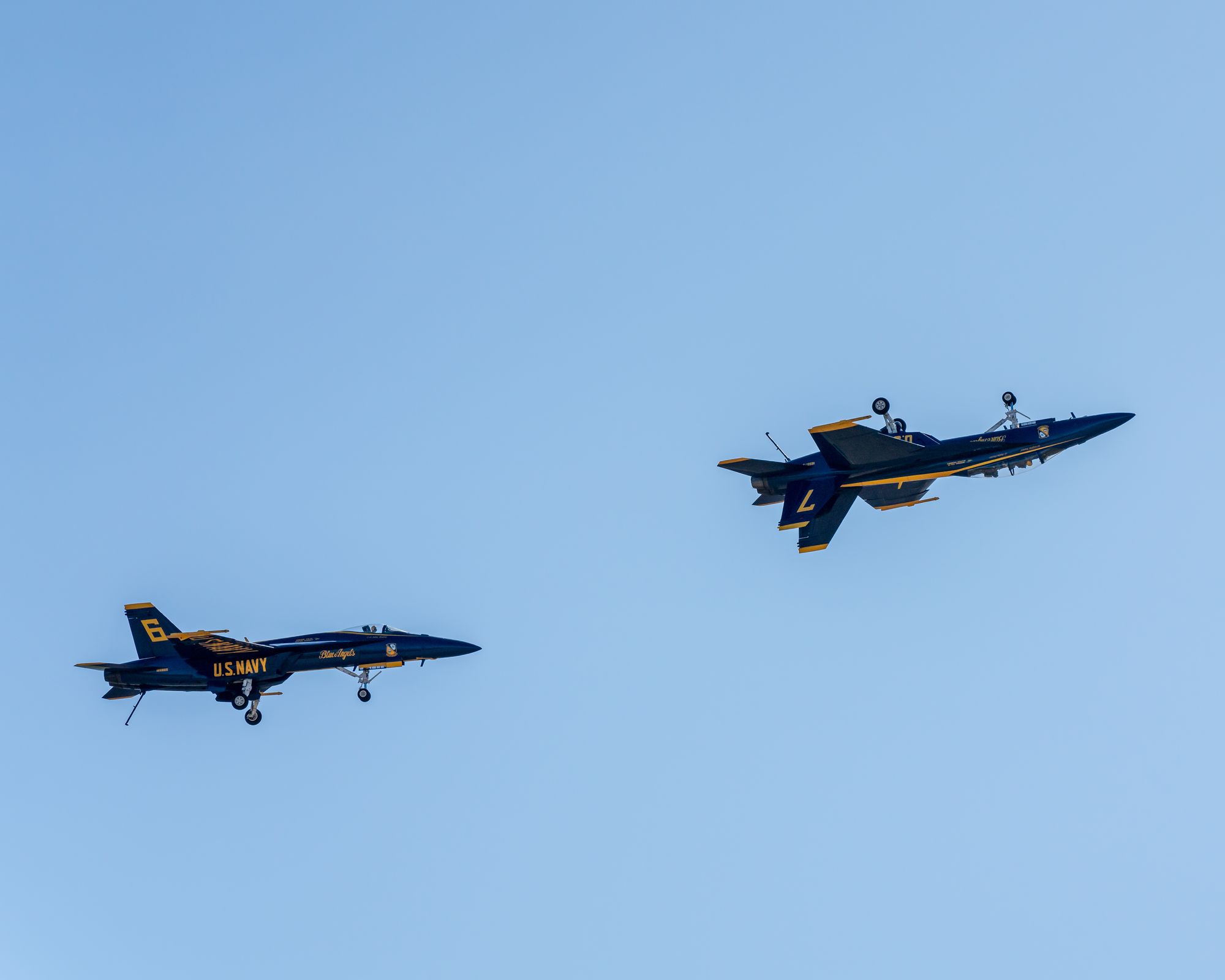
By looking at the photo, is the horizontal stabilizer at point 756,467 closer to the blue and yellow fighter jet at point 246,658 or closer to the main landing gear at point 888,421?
the main landing gear at point 888,421

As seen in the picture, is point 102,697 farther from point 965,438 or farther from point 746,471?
point 965,438

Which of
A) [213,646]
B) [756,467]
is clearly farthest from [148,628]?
[756,467]

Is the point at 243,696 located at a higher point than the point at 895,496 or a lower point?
lower

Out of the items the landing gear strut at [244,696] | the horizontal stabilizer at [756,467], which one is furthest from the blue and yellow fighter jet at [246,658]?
the horizontal stabilizer at [756,467]

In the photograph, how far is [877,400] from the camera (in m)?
77.9

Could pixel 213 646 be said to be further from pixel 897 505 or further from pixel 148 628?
pixel 897 505

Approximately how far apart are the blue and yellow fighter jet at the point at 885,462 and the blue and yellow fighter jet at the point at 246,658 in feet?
60.3

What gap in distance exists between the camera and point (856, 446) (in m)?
78.7

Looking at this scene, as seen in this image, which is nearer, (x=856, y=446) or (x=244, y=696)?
(x=856, y=446)

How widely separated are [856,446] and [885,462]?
82.3 inches

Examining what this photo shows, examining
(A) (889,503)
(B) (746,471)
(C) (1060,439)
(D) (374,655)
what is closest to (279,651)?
(D) (374,655)

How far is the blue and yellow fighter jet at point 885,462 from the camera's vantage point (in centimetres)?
7906

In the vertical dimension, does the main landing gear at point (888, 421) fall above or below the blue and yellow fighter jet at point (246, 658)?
above

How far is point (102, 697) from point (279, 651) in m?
9.60
